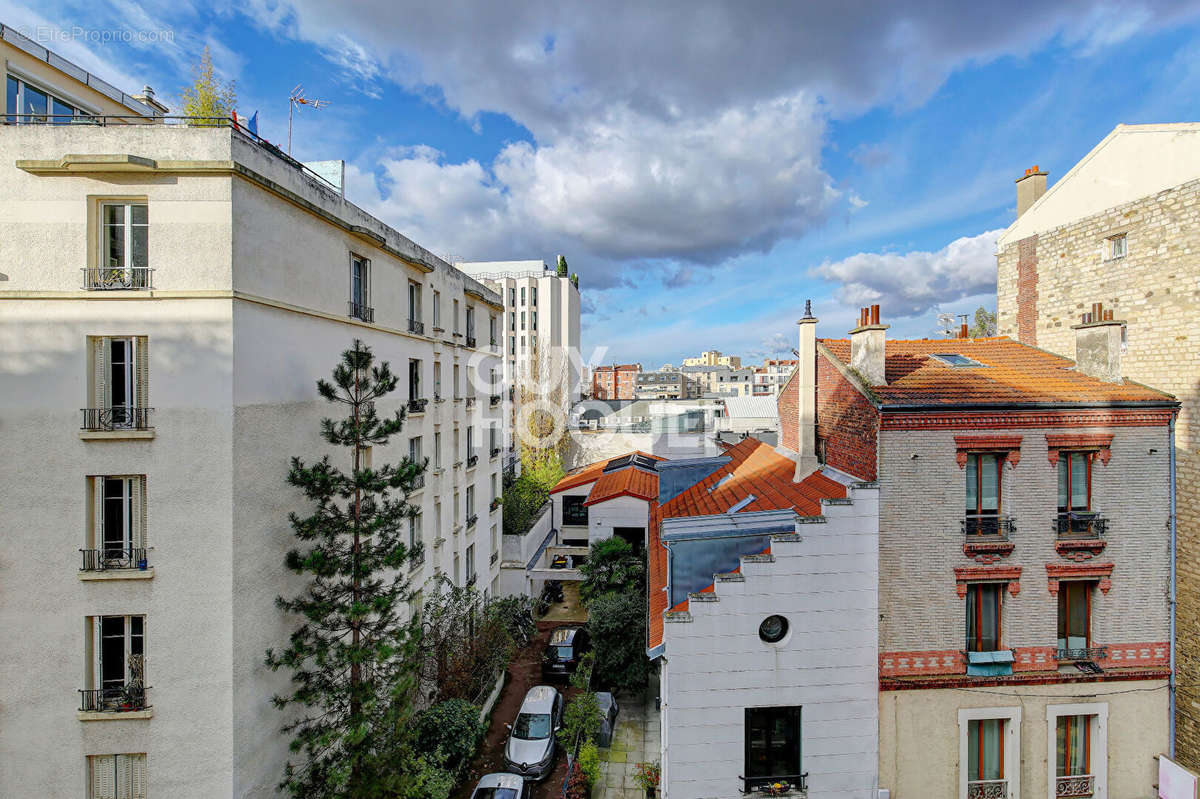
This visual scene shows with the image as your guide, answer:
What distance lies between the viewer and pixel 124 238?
1015 cm

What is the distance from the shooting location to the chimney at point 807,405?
14820mm

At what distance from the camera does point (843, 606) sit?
1128 centimetres

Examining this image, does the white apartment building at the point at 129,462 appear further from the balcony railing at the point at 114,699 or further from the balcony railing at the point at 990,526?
the balcony railing at the point at 990,526

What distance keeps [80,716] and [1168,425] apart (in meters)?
22.5

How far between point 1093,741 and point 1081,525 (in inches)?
185

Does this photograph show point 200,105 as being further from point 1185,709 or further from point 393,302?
point 1185,709

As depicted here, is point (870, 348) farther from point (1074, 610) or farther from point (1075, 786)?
point (1075, 786)

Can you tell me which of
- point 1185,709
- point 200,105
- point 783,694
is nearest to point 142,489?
point 200,105

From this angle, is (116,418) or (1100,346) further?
(1100,346)

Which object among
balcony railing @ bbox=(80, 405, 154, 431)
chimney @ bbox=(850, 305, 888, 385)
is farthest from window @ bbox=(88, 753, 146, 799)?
chimney @ bbox=(850, 305, 888, 385)

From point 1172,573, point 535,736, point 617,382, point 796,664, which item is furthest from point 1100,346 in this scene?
point 617,382

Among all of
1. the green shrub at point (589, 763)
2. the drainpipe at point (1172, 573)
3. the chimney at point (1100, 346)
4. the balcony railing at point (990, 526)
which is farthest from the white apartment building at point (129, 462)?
the drainpipe at point (1172, 573)

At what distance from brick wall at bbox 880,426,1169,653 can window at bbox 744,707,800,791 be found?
2.54 m

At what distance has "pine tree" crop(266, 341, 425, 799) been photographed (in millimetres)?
10883
